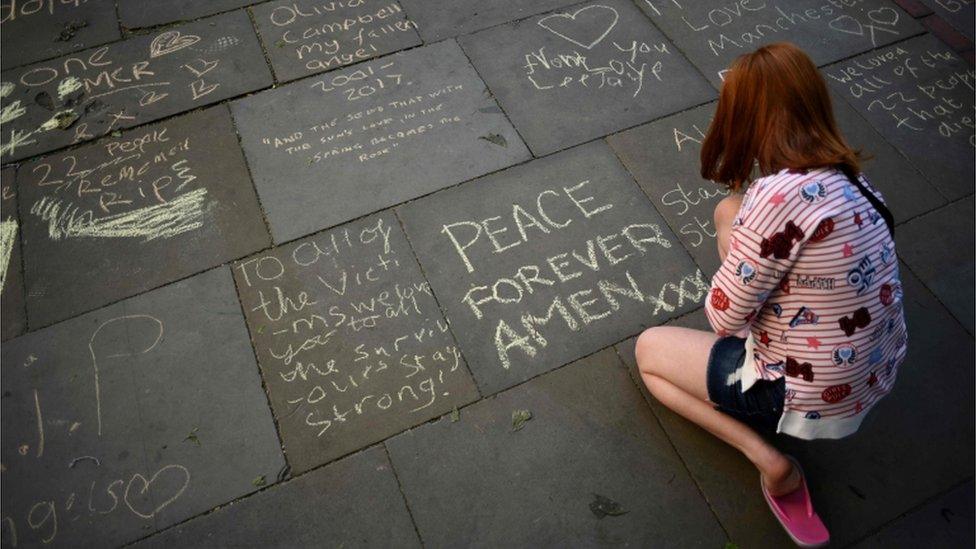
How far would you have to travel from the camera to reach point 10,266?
3945mm

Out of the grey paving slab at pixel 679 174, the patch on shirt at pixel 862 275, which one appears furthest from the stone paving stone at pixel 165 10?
the patch on shirt at pixel 862 275

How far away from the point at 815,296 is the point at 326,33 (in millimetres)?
3967

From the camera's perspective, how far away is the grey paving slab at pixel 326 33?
4898 millimetres

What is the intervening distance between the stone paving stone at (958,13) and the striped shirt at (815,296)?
377cm

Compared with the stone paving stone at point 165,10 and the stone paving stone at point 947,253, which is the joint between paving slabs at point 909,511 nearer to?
the stone paving stone at point 947,253

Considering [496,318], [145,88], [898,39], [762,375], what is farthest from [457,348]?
[898,39]

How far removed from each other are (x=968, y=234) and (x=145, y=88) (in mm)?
5202

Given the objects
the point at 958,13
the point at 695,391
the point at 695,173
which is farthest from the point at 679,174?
the point at 958,13

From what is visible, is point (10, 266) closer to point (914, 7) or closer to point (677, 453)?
point (677, 453)

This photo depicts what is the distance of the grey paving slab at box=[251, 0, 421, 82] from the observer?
4898 mm

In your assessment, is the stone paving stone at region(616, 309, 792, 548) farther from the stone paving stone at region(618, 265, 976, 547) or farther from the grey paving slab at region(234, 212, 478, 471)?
the grey paving slab at region(234, 212, 478, 471)

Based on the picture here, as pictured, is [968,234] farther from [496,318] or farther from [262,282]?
[262,282]

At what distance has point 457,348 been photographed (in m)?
3.56

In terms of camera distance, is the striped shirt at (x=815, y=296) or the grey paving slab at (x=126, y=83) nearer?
the striped shirt at (x=815, y=296)
